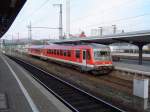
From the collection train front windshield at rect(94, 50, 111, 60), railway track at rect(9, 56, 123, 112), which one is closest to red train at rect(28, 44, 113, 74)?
train front windshield at rect(94, 50, 111, 60)

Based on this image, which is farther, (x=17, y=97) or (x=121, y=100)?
(x=121, y=100)

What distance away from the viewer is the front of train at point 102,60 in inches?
928

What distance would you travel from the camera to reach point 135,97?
1281cm

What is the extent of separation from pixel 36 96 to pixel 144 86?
16.0ft

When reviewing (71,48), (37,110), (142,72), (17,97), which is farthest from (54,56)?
(37,110)

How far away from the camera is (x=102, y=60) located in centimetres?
2420

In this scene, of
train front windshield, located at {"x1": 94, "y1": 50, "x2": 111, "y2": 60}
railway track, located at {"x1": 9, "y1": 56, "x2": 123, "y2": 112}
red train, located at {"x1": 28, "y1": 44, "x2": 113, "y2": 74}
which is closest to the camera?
railway track, located at {"x1": 9, "y1": 56, "x2": 123, "y2": 112}

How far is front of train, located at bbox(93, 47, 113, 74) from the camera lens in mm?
23562

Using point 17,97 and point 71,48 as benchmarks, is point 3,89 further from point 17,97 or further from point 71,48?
point 71,48

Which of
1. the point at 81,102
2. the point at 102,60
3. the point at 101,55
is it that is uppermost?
the point at 101,55

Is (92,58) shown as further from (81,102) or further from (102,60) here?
(81,102)

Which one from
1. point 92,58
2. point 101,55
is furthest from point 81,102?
point 101,55

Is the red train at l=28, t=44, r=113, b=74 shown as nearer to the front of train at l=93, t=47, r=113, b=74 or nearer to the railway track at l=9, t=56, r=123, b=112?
the front of train at l=93, t=47, r=113, b=74

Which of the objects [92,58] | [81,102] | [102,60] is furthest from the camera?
[102,60]
